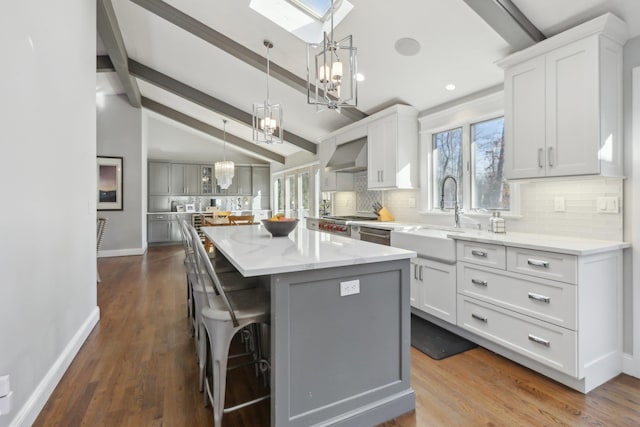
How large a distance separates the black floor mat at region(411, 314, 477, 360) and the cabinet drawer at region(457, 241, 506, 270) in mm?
684

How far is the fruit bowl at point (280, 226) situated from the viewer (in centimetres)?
242

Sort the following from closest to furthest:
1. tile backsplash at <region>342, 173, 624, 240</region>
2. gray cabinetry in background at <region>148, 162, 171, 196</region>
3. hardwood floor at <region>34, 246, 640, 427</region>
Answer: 1. hardwood floor at <region>34, 246, 640, 427</region>
2. tile backsplash at <region>342, 173, 624, 240</region>
3. gray cabinetry in background at <region>148, 162, 171, 196</region>

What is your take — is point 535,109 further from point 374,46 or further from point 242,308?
point 242,308

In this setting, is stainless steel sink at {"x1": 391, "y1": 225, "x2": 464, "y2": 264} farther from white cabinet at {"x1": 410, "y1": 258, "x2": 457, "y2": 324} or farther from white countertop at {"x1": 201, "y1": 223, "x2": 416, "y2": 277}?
white countertop at {"x1": 201, "y1": 223, "x2": 416, "y2": 277}

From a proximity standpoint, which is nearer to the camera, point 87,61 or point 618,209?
point 618,209

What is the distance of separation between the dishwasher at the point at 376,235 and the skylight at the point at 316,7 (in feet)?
7.36

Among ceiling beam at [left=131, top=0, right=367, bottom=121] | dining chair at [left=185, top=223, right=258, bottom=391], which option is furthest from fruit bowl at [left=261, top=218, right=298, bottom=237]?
ceiling beam at [left=131, top=0, right=367, bottom=121]

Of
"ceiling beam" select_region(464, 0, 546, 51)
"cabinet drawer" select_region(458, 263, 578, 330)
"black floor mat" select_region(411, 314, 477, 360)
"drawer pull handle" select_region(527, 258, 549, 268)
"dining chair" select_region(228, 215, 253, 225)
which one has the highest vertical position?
"ceiling beam" select_region(464, 0, 546, 51)

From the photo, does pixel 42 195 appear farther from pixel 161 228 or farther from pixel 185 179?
pixel 185 179

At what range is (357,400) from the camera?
1700mm

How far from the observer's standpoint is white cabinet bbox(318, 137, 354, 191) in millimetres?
5371

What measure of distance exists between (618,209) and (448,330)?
1.55 m

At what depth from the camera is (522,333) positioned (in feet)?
7.38

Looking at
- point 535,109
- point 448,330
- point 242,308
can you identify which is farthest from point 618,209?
point 242,308
